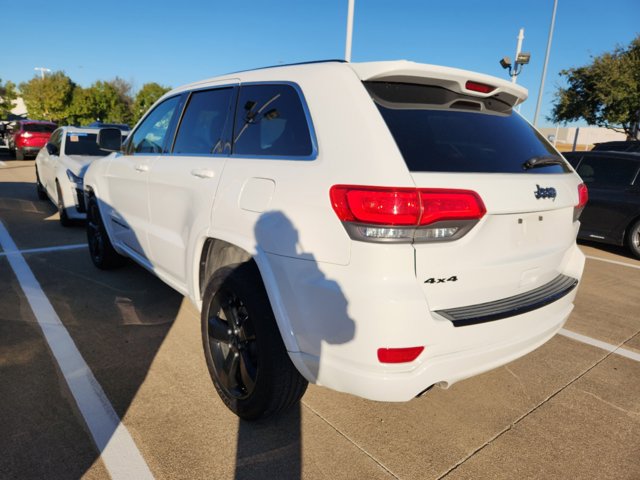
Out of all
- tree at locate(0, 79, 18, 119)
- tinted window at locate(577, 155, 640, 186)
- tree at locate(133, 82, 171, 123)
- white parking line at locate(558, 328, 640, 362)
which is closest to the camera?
white parking line at locate(558, 328, 640, 362)

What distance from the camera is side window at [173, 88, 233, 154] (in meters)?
2.83

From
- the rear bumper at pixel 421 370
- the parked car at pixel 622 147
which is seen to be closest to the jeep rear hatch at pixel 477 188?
the rear bumper at pixel 421 370

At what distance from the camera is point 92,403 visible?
101 inches

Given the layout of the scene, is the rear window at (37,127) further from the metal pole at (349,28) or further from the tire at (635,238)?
the tire at (635,238)

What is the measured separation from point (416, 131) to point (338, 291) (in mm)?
821

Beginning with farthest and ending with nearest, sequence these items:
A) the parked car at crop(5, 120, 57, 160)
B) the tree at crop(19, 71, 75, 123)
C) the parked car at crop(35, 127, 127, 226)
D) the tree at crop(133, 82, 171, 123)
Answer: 1. the tree at crop(133, 82, 171, 123)
2. the tree at crop(19, 71, 75, 123)
3. the parked car at crop(5, 120, 57, 160)
4. the parked car at crop(35, 127, 127, 226)

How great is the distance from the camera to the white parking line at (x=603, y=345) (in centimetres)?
352

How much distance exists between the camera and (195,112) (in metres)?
3.23

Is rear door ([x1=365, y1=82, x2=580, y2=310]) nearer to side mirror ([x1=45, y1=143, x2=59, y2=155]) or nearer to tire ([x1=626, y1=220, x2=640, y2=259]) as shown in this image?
tire ([x1=626, y1=220, x2=640, y2=259])

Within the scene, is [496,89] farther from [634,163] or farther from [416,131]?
[634,163]

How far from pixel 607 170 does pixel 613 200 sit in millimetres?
594

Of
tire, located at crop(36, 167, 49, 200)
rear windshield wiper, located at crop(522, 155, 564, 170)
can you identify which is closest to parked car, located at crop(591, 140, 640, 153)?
rear windshield wiper, located at crop(522, 155, 564, 170)

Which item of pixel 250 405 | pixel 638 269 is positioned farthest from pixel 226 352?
pixel 638 269

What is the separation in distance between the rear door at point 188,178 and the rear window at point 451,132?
3.64ft
